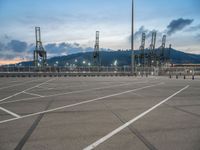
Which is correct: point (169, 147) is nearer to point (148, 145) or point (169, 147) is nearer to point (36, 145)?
point (148, 145)

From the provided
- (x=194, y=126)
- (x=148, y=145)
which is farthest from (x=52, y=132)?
(x=194, y=126)

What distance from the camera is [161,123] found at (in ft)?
17.3

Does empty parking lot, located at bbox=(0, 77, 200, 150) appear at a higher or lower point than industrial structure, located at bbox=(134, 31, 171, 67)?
lower

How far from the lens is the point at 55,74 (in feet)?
128

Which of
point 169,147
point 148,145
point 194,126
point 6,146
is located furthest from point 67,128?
point 194,126

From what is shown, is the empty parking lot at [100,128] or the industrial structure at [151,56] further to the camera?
the industrial structure at [151,56]

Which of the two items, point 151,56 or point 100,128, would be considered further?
point 151,56

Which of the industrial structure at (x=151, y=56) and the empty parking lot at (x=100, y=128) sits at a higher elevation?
the industrial structure at (x=151, y=56)

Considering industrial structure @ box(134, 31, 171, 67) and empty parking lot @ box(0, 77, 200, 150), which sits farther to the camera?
industrial structure @ box(134, 31, 171, 67)

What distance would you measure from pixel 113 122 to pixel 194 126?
203 cm

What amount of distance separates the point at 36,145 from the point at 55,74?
3618 centimetres

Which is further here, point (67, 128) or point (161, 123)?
point (161, 123)

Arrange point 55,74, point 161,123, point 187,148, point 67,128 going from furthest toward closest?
point 55,74
point 161,123
point 67,128
point 187,148

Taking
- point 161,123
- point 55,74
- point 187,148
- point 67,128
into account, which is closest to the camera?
point 187,148
